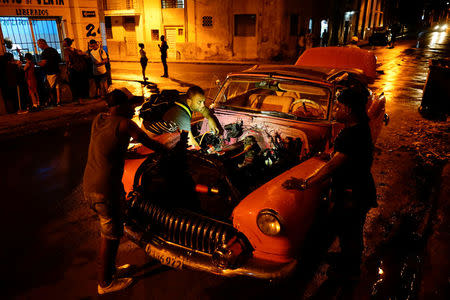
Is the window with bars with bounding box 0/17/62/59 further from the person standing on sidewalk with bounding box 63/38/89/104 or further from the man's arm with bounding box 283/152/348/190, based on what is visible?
the man's arm with bounding box 283/152/348/190

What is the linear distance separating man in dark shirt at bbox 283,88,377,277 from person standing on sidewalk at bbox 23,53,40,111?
9.32 metres

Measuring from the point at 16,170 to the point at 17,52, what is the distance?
749 cm

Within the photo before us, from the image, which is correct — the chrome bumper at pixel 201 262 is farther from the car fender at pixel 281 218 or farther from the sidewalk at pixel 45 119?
the sidewalk at pixel 45 119

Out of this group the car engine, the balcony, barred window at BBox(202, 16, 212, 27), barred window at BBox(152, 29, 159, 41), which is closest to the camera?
the car engine

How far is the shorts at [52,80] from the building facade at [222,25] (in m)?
16.0

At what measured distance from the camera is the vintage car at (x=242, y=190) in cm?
260

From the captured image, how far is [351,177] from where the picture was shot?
2873mm

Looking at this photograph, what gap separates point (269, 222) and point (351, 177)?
36.7 inches

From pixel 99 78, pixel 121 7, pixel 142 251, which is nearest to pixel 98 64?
pixel 99 78

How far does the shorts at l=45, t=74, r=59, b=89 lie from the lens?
32.6ft

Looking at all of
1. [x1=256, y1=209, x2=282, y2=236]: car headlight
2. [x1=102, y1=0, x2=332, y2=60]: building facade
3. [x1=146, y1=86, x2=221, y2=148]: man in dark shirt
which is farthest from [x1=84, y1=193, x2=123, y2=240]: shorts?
[x1=102, y1=0, x2=332, y2=60]: building facade

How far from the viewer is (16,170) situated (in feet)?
18.3

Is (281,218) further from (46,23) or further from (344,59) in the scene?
(46,23)

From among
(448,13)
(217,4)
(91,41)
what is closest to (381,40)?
(217,4)
